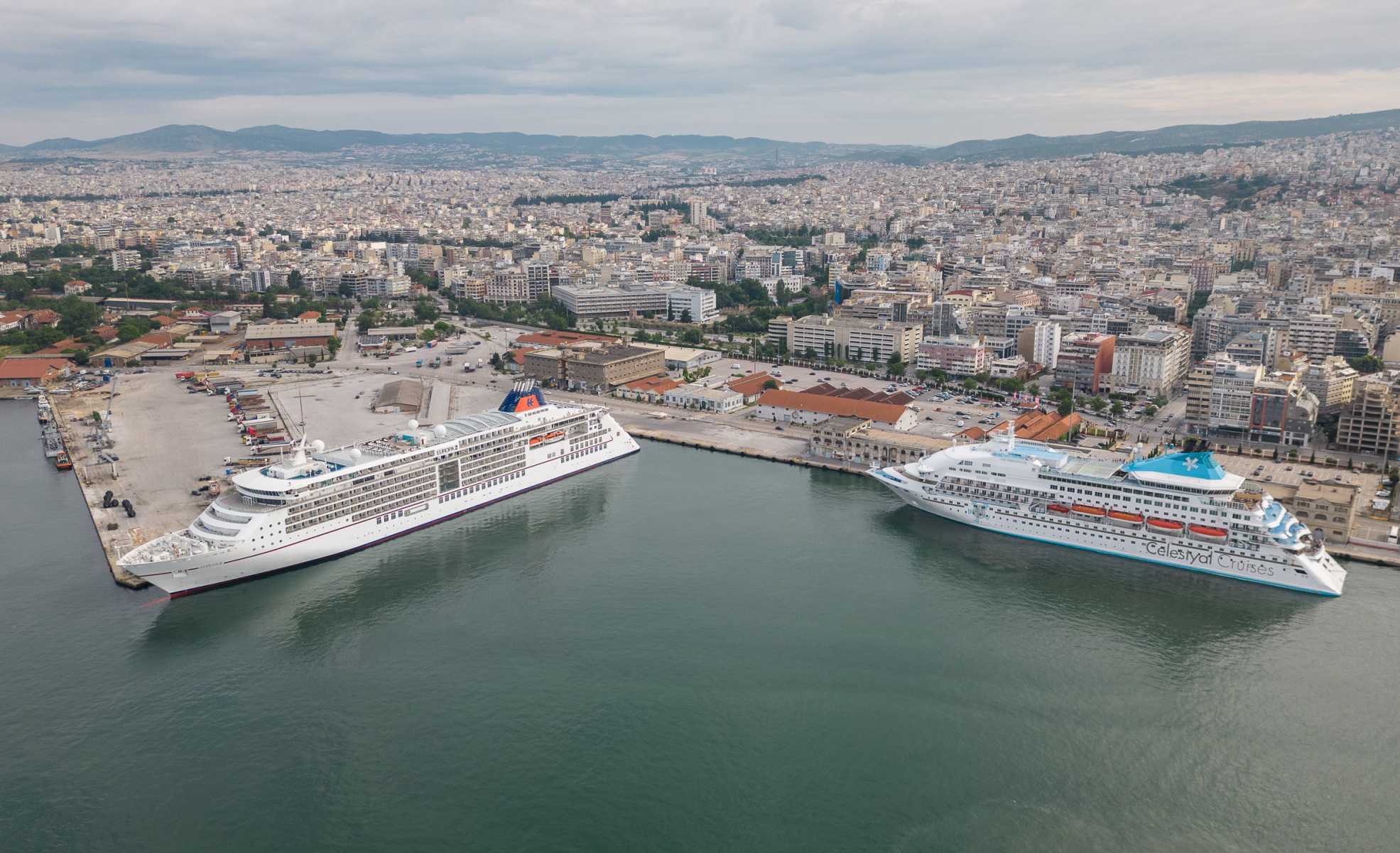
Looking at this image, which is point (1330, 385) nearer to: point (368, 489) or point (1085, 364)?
point (1085, 364)

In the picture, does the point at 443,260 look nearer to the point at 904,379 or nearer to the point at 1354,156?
the point at 904,379

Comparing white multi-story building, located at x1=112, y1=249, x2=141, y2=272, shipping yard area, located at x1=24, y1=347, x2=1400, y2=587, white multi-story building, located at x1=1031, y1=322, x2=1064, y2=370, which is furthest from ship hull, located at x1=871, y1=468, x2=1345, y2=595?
white multi-story building, located at x1=112, y1=249, x2=141, y2=272

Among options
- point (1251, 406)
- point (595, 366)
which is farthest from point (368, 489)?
point (1251, 406)

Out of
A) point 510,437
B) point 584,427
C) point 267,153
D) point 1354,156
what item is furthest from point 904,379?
point 267,153

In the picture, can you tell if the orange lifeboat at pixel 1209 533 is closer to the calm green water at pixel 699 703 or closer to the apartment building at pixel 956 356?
the calm green water at pixel 699 703

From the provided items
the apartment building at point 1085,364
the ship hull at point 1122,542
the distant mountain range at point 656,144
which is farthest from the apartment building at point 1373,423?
the distant mountain range at point 656,144
